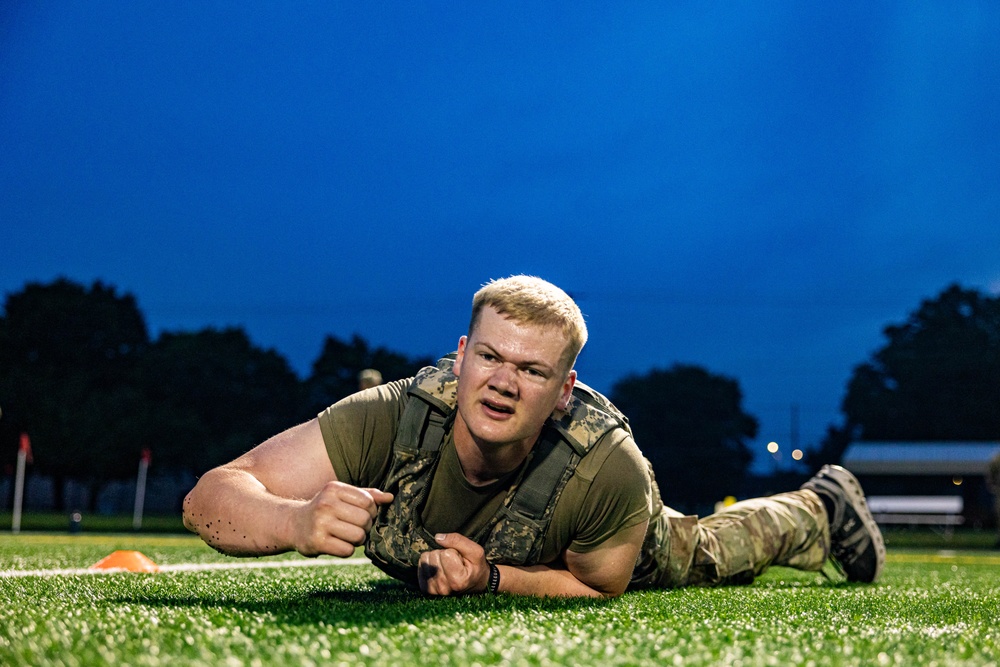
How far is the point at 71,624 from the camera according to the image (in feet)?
9.02

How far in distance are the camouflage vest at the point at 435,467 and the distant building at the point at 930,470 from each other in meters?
50.6

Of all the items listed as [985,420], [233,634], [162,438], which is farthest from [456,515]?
[985,420]

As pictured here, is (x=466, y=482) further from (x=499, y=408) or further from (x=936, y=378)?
(x=936, y=378)

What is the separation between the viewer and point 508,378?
3.61 m

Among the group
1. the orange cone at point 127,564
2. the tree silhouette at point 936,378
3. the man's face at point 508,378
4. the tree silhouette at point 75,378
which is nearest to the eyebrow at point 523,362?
the man's face at point 508,378

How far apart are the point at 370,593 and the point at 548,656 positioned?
2313 millimetres

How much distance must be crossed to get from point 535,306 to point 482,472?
31.6 inches

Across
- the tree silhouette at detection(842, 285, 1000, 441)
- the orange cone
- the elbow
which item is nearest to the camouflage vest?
the elbow

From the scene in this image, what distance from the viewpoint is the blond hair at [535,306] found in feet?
12.0

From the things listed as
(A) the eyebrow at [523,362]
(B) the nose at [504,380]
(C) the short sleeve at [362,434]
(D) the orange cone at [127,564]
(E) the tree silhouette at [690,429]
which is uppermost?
(E) the tree silhouette at [690,429]

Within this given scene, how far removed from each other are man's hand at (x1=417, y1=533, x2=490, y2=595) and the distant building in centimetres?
5092

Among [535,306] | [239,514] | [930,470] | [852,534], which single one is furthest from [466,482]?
[930,470]

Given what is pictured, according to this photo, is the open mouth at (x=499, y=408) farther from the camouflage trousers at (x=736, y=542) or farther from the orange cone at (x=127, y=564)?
the orange cone at (x=127, y=564)

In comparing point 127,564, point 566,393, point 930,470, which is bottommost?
point 127,564
